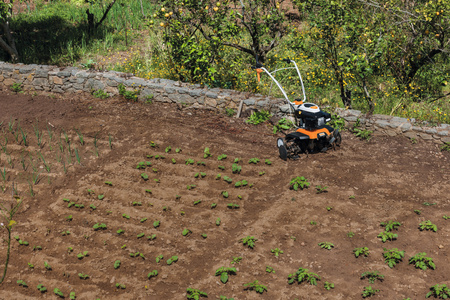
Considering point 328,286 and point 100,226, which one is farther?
point 100,226

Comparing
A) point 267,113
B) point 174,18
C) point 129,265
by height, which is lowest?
point 129,265

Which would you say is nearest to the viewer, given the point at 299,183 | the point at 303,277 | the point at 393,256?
the point at 303,277

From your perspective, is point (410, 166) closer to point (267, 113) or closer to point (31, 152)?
point (267, 113)

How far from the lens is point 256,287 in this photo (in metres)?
4.82

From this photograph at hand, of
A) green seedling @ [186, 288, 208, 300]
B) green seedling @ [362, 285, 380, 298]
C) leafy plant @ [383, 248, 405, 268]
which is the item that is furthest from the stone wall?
green seedling @ [186, 288, 208, 300]

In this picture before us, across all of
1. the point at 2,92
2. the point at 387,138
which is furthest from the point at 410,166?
the point at 2,92

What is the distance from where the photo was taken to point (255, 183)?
680 centimetres

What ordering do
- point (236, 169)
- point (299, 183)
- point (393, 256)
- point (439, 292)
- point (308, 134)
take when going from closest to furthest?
1. point (439, 292)
2. point (393, 256)
3. point (299, 183)
4. point (236, 169)
5. point (308, 134)

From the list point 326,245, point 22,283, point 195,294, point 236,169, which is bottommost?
point 22,283

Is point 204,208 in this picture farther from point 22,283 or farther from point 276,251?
point 22,283

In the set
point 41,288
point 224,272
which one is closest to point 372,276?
point 224,272

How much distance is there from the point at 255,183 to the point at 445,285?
298 centimetres

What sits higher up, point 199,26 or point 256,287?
point 199,26

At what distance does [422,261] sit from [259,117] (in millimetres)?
4299
